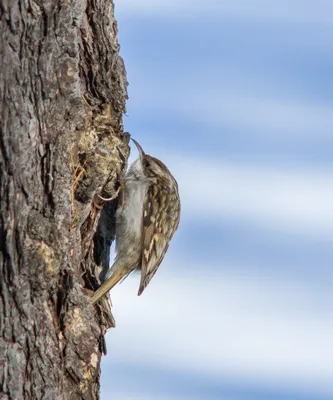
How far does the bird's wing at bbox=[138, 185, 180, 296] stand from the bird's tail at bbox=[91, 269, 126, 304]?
1.19 feet

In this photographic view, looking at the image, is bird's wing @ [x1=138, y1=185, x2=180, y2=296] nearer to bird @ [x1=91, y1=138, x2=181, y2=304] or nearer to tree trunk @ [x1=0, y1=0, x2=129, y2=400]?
bird @ [x1=91, y1=138, x2=181, y2=304]

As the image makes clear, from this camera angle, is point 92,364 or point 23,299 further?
point 92,364

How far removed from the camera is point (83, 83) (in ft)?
10.2

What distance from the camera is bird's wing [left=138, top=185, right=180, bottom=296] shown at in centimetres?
400

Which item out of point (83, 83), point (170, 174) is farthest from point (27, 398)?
point (170, 174)

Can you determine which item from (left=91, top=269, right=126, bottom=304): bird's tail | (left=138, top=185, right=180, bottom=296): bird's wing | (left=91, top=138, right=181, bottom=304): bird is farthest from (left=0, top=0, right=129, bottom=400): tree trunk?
(left=138, top=185, right=180, bottom=296): bird's wing

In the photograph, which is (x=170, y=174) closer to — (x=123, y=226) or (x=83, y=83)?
(x=123, y=226)

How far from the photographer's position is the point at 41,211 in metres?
2.57

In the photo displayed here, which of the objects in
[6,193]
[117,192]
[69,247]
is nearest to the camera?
[6,193]

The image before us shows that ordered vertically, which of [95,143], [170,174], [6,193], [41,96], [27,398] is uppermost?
[170,174]

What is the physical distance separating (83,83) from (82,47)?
0.40 feet

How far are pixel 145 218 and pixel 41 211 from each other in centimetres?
157

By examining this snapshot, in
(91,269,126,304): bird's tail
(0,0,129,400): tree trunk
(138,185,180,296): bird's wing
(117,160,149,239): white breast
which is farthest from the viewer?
(138,185,180,296): bird's wing

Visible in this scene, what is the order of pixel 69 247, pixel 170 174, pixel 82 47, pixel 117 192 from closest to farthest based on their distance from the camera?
pixel 69 247 → pixel 82 47 → pixel 117 192 → pixel 170 174
